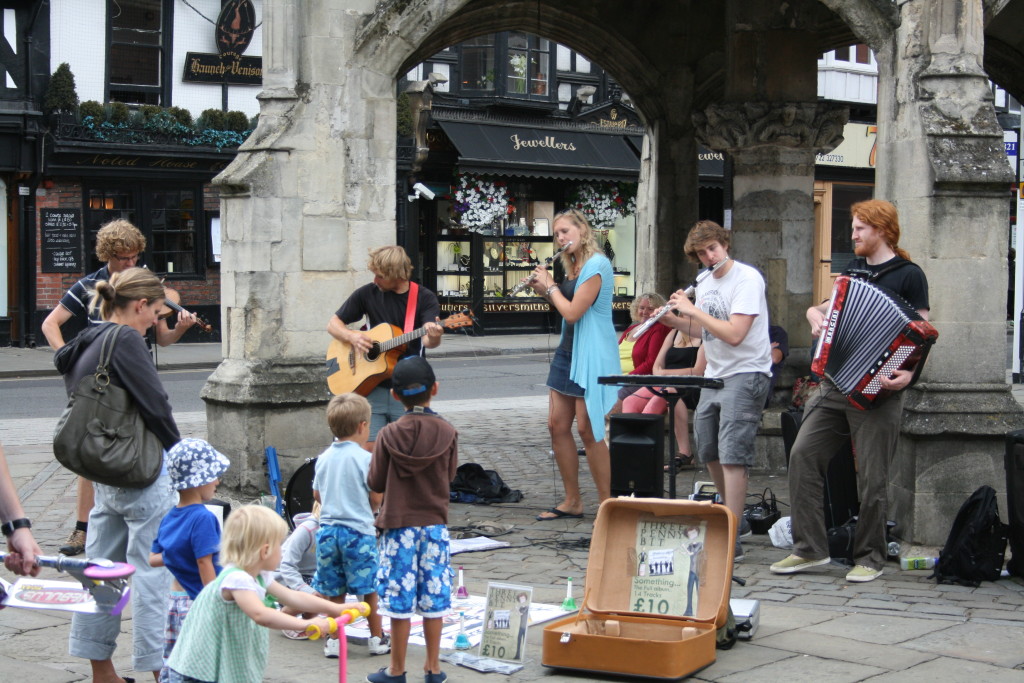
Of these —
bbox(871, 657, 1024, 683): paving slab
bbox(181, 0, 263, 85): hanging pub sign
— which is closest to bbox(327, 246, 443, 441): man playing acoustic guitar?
bbox(871, 657, 1024, 683): paving slab

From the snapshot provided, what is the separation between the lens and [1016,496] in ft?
22.8

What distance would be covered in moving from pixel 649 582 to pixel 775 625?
785 mm

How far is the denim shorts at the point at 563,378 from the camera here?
333 inches

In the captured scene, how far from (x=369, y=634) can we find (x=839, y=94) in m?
26.8

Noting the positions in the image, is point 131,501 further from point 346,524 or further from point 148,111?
point 148,111

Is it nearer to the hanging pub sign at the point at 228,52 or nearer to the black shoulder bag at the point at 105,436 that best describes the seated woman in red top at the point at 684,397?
the black shoulder bag at the point at 105,436

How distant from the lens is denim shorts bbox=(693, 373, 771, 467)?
725 cm

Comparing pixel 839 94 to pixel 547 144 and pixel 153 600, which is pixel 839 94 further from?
pixel 153 600

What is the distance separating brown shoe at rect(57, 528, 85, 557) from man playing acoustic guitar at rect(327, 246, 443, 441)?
1.75m

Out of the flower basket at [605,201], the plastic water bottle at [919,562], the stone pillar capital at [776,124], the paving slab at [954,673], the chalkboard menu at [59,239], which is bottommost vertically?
the paving slab at [954,673]

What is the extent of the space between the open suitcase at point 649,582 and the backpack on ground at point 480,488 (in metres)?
3.54

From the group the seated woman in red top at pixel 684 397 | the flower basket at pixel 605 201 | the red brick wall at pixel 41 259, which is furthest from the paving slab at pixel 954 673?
the flower basket at pixel 605 201

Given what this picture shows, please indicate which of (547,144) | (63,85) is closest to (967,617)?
(63,85)

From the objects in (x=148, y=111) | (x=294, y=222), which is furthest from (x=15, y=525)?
(x=148, y=111)
